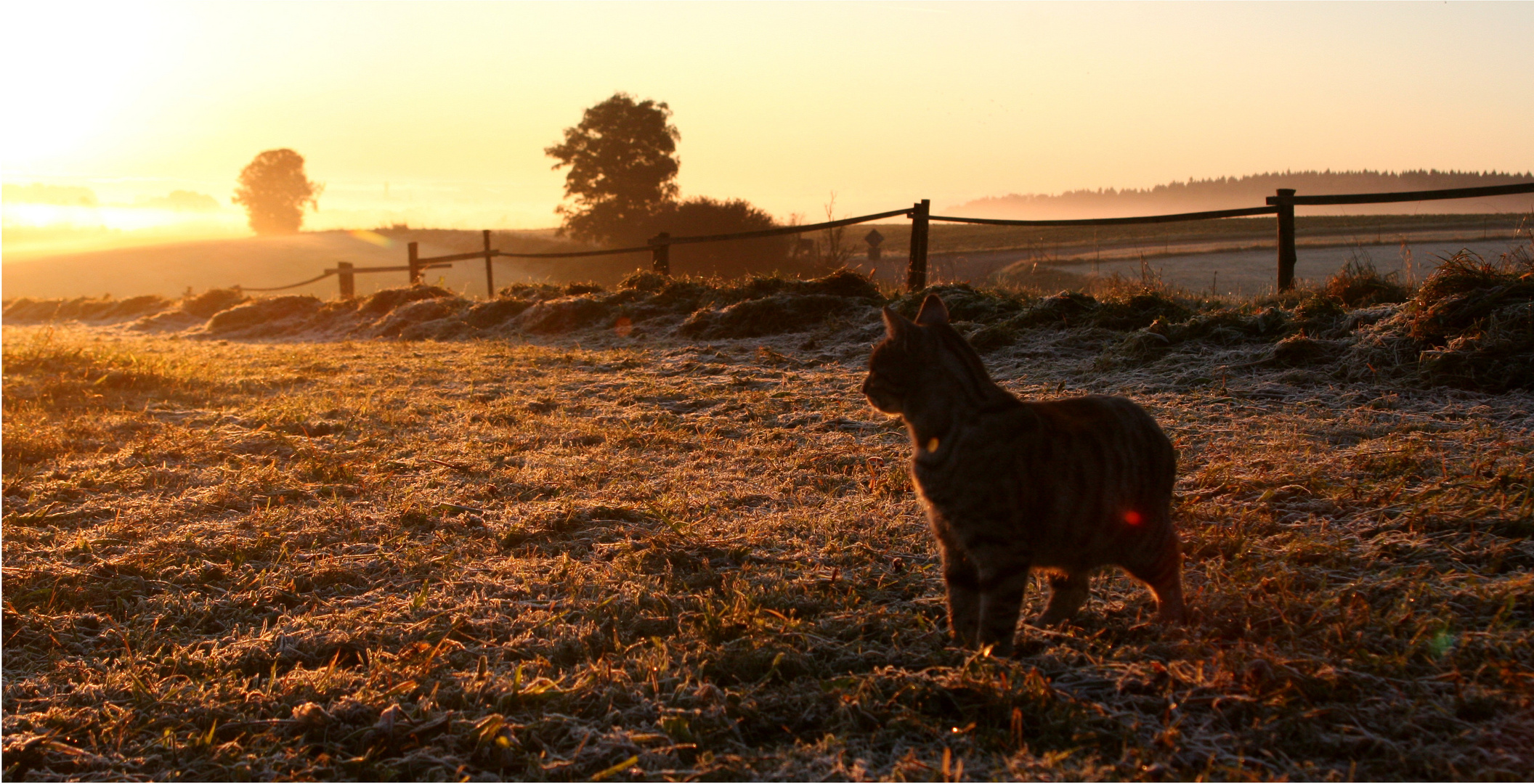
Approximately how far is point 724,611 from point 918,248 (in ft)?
28.7

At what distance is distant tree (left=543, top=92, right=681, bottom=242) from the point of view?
126 feet

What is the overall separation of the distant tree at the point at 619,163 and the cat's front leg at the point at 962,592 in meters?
36.4

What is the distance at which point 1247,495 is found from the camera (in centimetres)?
395

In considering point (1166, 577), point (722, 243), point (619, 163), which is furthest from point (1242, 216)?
point (619, 163)

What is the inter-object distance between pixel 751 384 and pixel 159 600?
15.6ft

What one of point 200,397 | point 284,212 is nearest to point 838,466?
point 200,397

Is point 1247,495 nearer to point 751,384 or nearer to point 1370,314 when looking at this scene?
point 1370,314

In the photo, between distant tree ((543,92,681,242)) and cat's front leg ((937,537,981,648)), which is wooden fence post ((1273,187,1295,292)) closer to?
cat's front leg ((937,537,981,648))

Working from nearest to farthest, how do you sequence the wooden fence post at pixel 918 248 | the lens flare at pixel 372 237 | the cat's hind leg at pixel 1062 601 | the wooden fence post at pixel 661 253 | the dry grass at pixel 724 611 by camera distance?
the dry grass at pixel 724 611, the cat's hind leg at pixel 1062 601, the wooden fence post at pixel 918 248, the wooden fence post at pixel 661 253, the lens flare at pixel 372 237

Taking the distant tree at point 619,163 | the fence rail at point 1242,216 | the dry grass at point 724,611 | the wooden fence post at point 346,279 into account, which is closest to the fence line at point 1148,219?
the fence rail at point 1242,216

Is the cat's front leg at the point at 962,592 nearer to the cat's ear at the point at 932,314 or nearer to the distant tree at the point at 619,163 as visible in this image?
the cat's ear at the point at 932,314

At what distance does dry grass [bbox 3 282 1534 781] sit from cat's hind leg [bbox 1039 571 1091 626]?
0.10 meters

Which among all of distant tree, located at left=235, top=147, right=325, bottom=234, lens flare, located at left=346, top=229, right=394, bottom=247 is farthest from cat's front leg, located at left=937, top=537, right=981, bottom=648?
distant tree, located at left=235, top=147, right=325, bottom=234

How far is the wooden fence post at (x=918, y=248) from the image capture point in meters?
10.9
